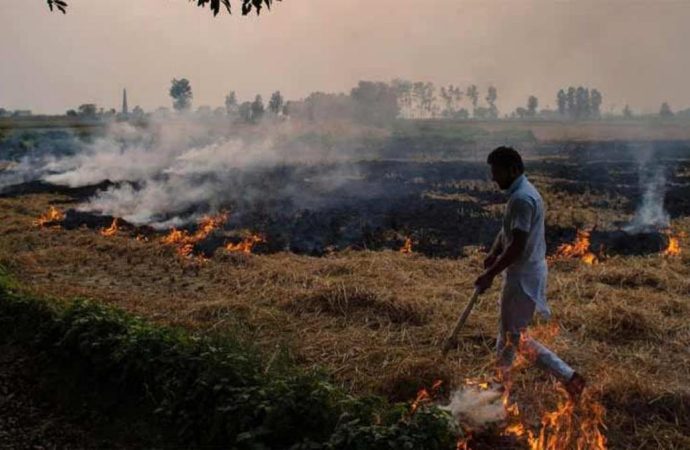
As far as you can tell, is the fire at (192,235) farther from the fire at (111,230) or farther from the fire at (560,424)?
the fire at (560,424)

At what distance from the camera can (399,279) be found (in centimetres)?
890

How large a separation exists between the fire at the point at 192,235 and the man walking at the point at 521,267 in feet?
23.6

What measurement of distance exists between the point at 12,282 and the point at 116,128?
37071 millimetres

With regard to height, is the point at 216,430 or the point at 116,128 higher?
the point at 116,128

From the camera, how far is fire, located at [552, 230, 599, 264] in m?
9.96

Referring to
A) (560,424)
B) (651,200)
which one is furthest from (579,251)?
(651,200)

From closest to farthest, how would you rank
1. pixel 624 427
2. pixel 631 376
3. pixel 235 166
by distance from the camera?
pixel 624 427 → pixel 631 376 → pixel 235 166

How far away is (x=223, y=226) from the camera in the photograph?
13.5m

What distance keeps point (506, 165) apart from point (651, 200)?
16107 mm

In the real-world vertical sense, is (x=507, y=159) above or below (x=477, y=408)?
above

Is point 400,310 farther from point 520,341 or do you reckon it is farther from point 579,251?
point 579,251

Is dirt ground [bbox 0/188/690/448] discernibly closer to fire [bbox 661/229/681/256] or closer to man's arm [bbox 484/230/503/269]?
fire [bbox 661/229/681/256]

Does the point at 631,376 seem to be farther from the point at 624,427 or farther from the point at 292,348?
the point at 292,348

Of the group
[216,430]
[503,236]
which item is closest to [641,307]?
[503,236]
